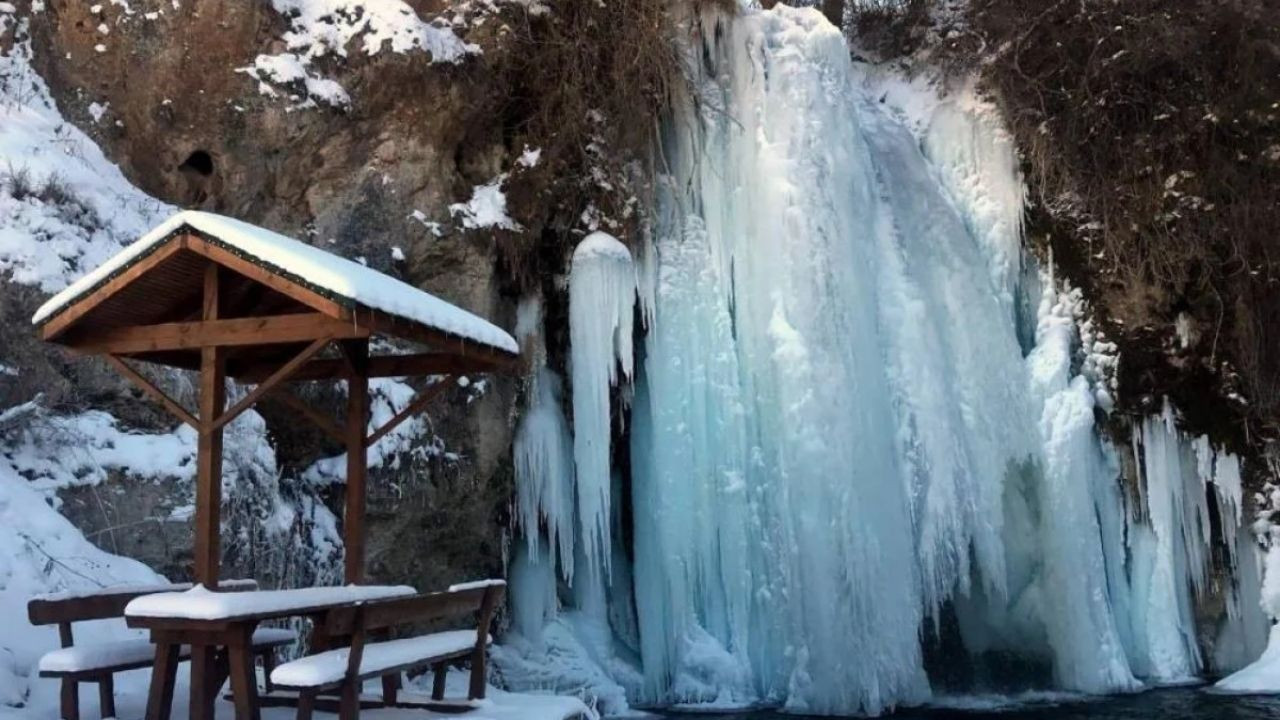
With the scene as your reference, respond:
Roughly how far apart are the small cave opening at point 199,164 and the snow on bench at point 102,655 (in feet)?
19.7

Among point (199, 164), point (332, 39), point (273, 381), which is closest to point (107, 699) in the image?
point (273, 381)

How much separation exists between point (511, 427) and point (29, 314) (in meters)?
4.51

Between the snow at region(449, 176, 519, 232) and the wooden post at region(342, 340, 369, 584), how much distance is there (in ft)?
14.8

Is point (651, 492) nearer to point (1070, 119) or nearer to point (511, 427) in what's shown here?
point (511, 427)

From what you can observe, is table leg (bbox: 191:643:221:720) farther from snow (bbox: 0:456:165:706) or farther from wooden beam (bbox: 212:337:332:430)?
snow (bbox: 0:456:165:706)

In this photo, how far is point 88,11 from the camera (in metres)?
11.0

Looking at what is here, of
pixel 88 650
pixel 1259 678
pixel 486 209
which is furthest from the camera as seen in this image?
pixel 1259 678

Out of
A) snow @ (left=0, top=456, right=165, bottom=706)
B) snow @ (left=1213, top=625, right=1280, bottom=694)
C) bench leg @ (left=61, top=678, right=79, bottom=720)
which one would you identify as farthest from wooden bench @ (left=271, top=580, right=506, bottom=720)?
snow @ (left=1213, top=625, right=1280, bottom=694)

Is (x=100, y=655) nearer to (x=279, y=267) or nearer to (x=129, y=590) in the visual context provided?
(x=129, y=590)

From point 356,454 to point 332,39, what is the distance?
5837mm

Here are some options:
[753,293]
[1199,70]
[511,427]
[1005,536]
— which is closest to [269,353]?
[511,427]

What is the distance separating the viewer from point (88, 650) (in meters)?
5.75

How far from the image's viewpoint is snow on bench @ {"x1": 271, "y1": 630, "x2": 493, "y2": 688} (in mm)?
5121

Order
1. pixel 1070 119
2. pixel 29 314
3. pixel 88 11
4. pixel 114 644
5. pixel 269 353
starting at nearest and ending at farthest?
pixel 114 644, pixel 269 353, pixel 29 314, pixel 88 11, pixel 1070 119
